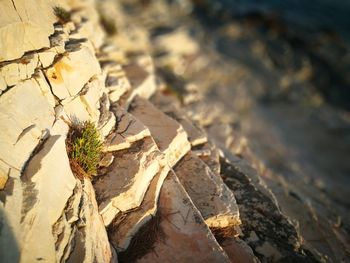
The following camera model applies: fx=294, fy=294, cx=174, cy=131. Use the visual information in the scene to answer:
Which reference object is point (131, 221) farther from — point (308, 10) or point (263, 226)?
point (308, 10)

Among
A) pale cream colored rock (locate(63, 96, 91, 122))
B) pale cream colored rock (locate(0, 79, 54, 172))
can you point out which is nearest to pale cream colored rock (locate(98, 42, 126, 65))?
pale cream colored rock (locate(63, 96, 91, 122))

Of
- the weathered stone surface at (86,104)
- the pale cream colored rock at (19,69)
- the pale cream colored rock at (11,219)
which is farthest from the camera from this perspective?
the weathered stone surface at (86,104)

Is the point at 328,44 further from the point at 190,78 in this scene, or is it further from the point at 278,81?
the point at 190,78

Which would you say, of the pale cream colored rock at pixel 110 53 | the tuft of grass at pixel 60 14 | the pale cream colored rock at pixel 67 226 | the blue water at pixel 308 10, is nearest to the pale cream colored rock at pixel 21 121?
the pale cream colored rock at pixel 67 226

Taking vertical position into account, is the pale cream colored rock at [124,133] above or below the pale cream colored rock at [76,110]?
below

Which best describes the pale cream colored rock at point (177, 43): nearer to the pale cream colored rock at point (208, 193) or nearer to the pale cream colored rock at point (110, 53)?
the pale cream colored rock at point (110, 53)

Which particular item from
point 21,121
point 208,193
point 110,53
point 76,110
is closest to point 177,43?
point 110,53
